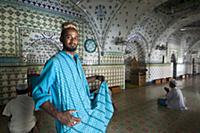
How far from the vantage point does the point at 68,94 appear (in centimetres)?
128

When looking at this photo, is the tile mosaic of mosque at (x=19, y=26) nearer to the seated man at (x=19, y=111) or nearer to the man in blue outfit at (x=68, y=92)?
the seated man at (x=19, y=111)

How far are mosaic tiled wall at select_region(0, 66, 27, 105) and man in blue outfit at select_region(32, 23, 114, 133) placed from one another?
4.37 metres

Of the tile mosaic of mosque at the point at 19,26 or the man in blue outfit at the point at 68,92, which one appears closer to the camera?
the man in blue outfit at the point at 68,92

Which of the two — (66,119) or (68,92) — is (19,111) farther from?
(66,119)

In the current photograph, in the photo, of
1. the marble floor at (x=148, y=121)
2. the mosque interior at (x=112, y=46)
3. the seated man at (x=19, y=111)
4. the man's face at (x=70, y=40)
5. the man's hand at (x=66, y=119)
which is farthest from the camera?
the mosque interior at (x=112, y=46)

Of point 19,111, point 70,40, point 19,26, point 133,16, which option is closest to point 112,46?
point 133,16

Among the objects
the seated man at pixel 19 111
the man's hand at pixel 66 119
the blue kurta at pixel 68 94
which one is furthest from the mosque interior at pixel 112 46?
the man's hand at pixel 66 119

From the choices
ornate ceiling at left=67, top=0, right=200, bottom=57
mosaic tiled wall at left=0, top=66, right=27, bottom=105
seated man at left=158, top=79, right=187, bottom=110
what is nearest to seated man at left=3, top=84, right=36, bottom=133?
mosaic tiled wall at left=0, top=66, right=27, bottom=105

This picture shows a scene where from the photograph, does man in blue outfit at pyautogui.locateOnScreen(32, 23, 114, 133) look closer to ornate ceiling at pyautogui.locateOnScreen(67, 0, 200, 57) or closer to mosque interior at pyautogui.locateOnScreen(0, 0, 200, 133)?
mosque interior at pyautogui.locateOnScreen(0, 0, 200, 133)

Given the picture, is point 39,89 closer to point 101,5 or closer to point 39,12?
point 39,12

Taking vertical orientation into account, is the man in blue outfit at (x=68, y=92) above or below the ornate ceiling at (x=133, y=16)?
below

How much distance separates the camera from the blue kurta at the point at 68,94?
1.18 m

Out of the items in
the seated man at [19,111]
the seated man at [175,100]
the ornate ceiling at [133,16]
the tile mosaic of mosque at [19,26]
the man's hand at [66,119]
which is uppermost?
the ornate ceiling at [133,16]

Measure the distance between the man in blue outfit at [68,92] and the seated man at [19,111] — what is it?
1403mm
